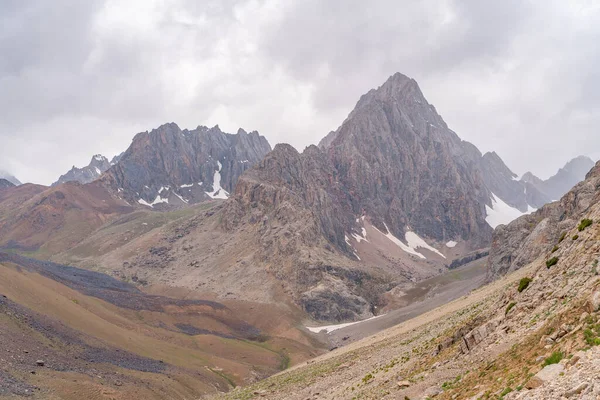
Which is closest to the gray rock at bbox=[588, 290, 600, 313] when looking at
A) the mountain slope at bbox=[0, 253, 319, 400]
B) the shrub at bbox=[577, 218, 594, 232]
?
the shrub at bbox=[577, 218, 594, 232]

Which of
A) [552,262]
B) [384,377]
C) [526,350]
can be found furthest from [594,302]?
[384,377]

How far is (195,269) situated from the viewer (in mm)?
199125

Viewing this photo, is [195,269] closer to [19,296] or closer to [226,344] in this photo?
[226,344]

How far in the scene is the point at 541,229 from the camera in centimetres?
9550

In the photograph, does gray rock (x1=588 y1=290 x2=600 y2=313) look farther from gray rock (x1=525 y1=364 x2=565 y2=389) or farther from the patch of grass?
the patch of grass

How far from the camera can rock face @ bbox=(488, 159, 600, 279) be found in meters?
74.8

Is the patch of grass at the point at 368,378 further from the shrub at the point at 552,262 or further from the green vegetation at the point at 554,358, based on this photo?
the green vegetation at the point at 554,358

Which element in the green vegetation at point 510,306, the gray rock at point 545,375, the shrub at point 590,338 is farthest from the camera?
the green vegetation at point 510,306

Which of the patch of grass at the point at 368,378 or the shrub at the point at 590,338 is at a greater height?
the shrub at the point at 590,338

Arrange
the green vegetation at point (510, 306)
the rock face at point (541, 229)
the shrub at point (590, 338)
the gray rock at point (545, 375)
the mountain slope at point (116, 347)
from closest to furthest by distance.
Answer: the gray rock at point (545, 375) < the shrub at point (590, 338) < the green vegetation at point (510, 306) < the mountain slope at point (116, 347) < the rock face at point (541, 229)

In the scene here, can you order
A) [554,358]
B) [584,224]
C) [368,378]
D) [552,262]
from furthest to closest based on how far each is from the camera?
[368,378]
[584,224]
[552,262]
[554,358]

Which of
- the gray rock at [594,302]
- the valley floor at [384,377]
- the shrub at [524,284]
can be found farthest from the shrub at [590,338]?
the shrub at [524,284]

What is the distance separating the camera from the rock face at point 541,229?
74750 millimetres

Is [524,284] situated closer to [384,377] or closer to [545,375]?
[384,377]
